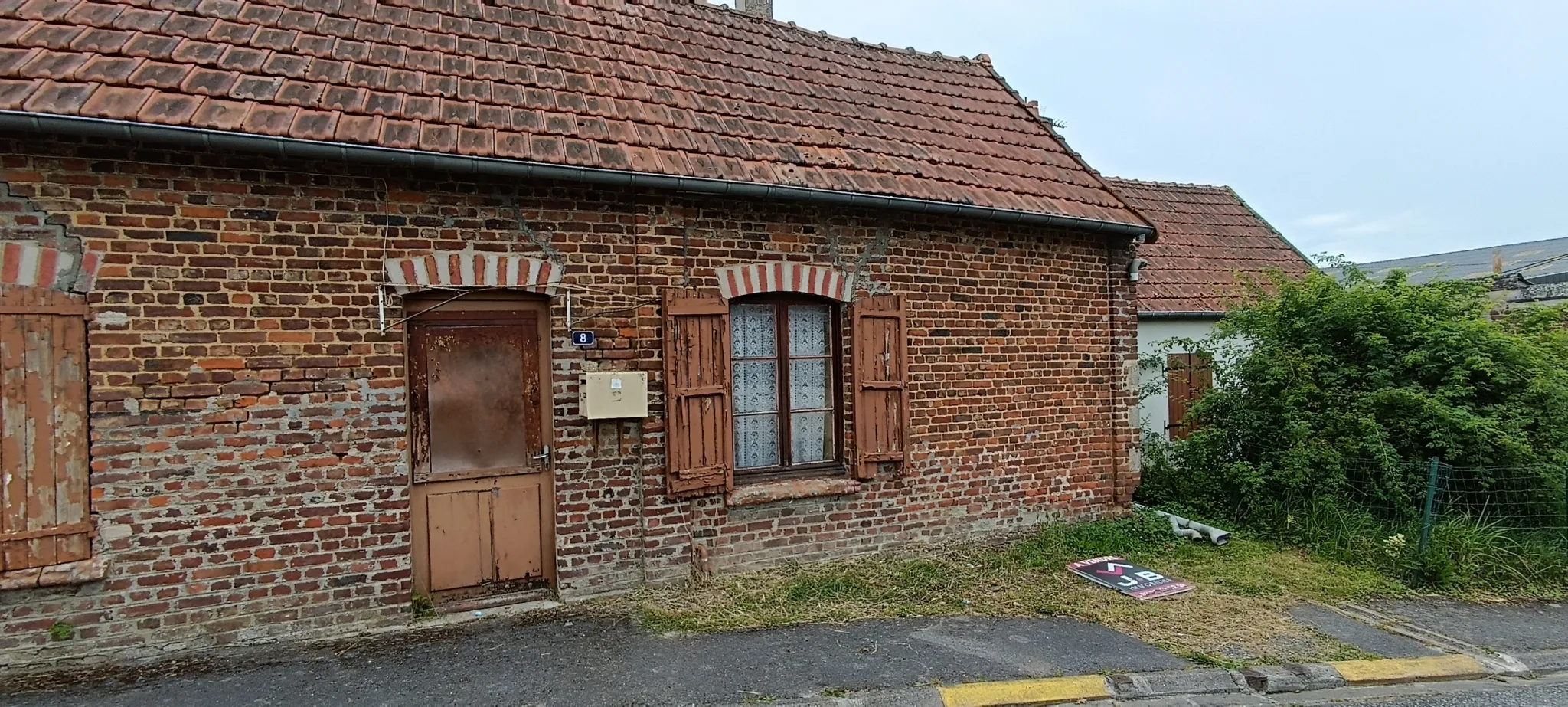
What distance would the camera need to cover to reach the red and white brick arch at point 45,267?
423 centimetres

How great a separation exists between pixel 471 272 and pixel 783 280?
86.2 inches

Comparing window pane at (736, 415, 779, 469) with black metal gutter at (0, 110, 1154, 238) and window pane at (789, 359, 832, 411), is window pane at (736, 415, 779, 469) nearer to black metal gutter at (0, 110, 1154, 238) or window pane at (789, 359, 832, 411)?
window pane at (789, 359, 832, 411)

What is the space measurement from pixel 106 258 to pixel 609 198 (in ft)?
9.18

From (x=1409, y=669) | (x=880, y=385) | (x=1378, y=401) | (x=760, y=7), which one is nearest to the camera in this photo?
(x=1409, y=669)

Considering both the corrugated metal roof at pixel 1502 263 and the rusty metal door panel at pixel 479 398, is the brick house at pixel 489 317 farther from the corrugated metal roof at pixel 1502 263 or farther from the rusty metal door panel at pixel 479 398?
the corrugated metal roof at pixel 1502 263

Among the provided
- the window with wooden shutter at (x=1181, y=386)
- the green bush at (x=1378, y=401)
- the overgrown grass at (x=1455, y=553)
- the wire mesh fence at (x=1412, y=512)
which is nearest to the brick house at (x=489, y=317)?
the green bush at (x=1378, y=401)

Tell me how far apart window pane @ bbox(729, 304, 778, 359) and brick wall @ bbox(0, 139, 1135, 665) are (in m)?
0.43

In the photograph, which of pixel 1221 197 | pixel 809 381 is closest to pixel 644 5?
pixel 809 381

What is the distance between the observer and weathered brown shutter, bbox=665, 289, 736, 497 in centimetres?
563

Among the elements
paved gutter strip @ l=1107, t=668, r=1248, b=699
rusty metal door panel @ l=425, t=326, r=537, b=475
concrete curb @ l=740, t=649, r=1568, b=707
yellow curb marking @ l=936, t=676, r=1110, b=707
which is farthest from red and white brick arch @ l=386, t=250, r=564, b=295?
paved gutter strip @ l=1107, t=668, r=1248, b=699

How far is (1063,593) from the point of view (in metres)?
5.80

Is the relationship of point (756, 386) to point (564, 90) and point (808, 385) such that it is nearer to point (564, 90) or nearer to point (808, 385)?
point (808, 385)

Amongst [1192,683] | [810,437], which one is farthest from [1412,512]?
[810,437]

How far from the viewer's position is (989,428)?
6.97m
